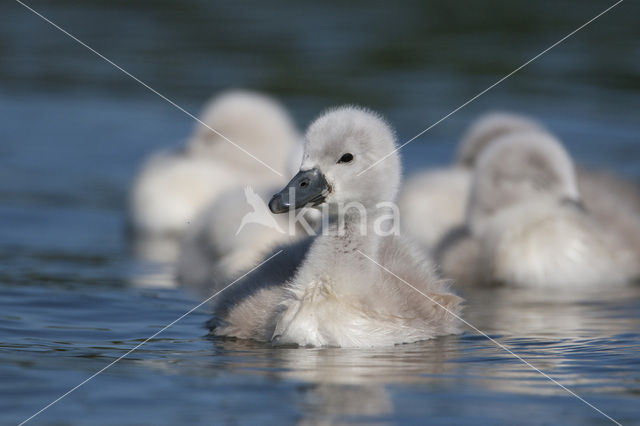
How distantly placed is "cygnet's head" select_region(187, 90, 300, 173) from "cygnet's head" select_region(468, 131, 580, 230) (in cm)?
270

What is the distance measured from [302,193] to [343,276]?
482 millimetres

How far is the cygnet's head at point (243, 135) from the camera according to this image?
11.8 meters

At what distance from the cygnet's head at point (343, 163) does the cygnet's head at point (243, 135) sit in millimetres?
4950

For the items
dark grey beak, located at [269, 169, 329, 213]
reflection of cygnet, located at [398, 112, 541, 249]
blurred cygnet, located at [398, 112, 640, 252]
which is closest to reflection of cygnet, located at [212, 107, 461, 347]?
dark grey beak, located at [269, 169, 329, 213]

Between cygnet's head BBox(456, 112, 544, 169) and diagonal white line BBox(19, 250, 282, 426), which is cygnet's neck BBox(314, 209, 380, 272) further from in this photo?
cygnet's head BBox(456, 112, 544, 169)

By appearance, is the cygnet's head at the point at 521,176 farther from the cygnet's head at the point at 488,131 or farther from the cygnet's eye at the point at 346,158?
the cygnet's eye at the point at 346,158

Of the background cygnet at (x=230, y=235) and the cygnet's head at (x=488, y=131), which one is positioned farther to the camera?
the cygnet's head at (x=488, y=131)

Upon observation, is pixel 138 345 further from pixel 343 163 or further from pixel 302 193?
pixel 343 163

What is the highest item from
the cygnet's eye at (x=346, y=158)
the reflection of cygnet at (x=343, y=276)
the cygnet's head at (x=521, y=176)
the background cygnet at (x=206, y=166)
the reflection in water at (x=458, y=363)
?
the background cygnet at (x=206, y=166)

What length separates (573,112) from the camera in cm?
1532

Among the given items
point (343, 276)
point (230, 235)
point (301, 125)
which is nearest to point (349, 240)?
point (343, 276)

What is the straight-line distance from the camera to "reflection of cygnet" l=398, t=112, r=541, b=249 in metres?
A: 10.6

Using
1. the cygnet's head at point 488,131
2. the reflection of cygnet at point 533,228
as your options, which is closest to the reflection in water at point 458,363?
the reflection of cygnet at point 533,228

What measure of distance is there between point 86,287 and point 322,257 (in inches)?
99.7
